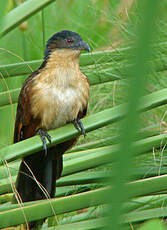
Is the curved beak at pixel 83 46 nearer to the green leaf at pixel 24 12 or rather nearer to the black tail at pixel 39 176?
the black tail at pixel 39 176

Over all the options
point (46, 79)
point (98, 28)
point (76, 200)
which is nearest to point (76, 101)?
point (46, 79)

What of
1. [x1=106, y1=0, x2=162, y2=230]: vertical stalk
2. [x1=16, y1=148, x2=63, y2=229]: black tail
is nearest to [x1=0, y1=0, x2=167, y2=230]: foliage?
[x1=106, y1=0, x2=162, y2=230]: vertical stalk

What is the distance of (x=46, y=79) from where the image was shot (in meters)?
2.06

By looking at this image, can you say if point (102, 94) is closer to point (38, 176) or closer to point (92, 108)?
point (92, 108)

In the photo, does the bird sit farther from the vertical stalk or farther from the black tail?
the vertical stalk

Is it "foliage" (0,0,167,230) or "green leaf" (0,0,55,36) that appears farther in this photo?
"green leaf" (0,0,55,36)

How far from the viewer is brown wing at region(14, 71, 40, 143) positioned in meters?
2.07

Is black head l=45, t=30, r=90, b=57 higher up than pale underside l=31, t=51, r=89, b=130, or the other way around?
black head l=45, t=30, r=90, b=57

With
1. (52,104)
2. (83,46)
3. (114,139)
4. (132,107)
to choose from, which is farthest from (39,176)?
(132,107)

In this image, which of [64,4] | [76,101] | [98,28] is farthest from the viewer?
[64,4]

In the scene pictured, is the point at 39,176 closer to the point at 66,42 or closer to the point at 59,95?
the point at 59,95

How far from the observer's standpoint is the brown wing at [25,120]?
207 cm

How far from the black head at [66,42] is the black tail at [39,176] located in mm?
612

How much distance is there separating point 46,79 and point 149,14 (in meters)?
1.84
